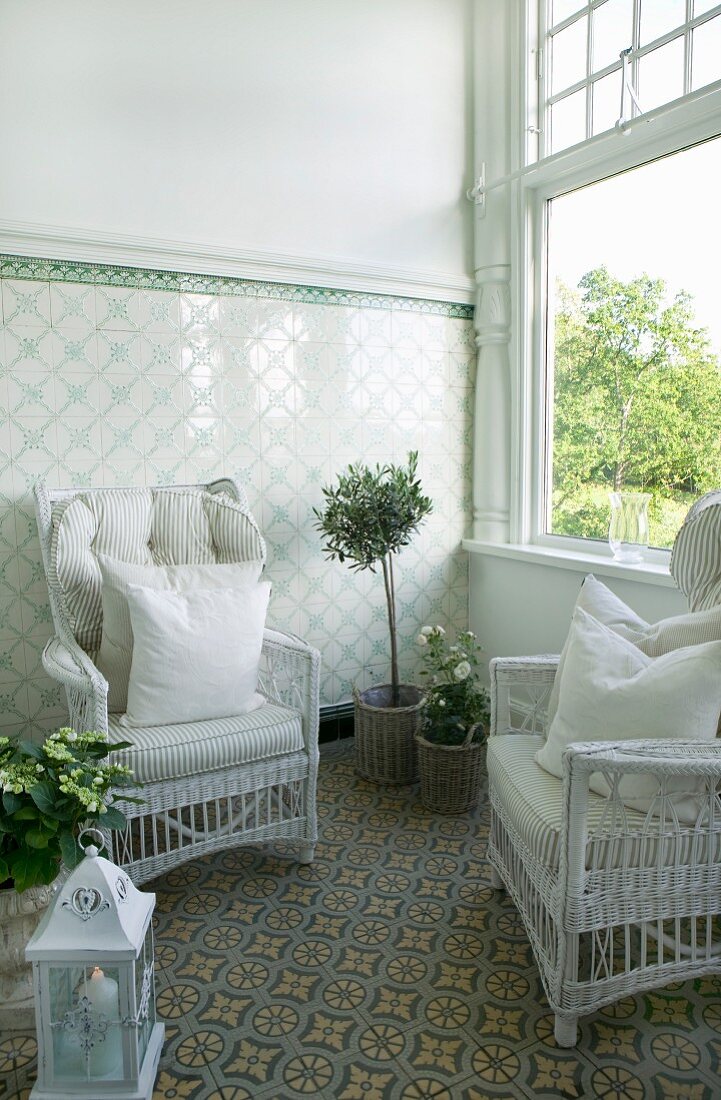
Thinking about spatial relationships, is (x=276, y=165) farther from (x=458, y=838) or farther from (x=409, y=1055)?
(x=409, y=1055)

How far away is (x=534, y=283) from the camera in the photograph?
3469mm

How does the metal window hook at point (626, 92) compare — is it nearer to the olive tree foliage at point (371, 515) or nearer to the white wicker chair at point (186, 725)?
the olive tree foliage at point (371, 515)

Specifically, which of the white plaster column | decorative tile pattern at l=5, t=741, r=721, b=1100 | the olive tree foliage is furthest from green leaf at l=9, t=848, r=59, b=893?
the white plaster column

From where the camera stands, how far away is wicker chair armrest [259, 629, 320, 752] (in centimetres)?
238

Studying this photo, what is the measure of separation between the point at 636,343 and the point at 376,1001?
7.79ft

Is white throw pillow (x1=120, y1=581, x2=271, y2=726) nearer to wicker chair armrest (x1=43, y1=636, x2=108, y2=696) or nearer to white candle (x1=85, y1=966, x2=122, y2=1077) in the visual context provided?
wicker chair armrest (x1=43, y1=636, x2=108, y2=696)

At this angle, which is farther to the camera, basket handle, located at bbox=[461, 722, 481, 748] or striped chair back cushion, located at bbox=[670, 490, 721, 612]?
basket handle, located at bbox=[461, 722, 481, 748]

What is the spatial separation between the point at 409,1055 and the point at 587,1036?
0.38m

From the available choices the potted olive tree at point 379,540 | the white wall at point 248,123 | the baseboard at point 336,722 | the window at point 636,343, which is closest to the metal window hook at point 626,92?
the window at point 636,343

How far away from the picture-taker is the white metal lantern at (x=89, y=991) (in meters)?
1.46

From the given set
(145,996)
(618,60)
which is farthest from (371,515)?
(618,60)

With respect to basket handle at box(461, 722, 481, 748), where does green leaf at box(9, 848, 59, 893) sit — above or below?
above

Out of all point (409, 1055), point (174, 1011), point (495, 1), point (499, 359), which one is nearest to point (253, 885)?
point (174, 1011)

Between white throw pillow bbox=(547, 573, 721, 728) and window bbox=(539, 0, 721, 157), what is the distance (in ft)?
5.90
